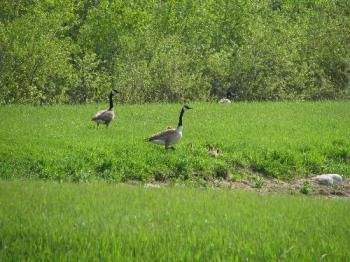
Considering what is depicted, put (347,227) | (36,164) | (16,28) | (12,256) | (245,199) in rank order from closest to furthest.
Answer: (12,256), (347,227), (245,199), (36,164), (16,28)

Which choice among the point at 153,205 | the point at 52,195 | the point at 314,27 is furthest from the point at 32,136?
the point at 314,27

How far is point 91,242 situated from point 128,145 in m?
11.6

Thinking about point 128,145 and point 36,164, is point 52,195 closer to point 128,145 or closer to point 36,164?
point 36,164

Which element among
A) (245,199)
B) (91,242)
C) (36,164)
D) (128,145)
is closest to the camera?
(91,242)

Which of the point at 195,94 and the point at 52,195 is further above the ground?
the point at 52,195

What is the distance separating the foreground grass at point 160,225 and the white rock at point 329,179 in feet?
17.2

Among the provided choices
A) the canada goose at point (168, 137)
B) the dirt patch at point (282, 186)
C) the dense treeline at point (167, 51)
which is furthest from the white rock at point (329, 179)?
the dense treeline at point (167, 51)

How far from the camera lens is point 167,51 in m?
51.0

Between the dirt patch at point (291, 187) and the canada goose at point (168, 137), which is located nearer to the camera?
the dirt patch at point (291, 187)

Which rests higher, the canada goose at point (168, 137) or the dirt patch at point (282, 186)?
the canada goose at point (168, 137)

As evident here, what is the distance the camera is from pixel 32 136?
22.7 m

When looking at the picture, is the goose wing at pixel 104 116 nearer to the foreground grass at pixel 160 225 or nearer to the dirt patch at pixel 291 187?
the dirt patch at pixel 291 187

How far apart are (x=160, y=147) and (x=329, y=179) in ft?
21.6

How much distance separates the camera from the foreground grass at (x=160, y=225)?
9984mm
